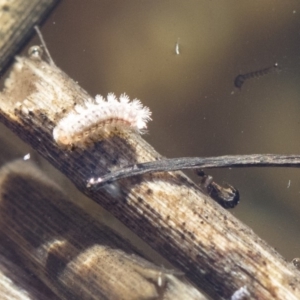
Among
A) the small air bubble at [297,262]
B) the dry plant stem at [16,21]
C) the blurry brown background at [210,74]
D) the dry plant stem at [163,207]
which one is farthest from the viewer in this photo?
the blurry brown background at [210,74]

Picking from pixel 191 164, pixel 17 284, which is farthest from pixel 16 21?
pixel 17 284

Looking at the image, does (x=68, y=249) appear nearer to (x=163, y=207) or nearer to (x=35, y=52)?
(x=163, y=207)

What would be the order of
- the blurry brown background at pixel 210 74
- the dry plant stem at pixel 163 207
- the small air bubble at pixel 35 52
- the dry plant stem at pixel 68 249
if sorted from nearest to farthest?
1. the dry plant stem at pixel 163 207
2. the dry plant stem at pixel 68 249
3. the small air bubble at pixel 35 52
4. the blurry brown background at pixel 210 74

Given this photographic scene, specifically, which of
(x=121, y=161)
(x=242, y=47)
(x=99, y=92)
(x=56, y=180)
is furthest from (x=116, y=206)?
(x=242, y=47)

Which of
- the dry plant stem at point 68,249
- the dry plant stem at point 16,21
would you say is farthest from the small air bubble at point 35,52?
the dry plant stem at point 68,249

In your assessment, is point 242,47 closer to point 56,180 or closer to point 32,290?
point 56,180

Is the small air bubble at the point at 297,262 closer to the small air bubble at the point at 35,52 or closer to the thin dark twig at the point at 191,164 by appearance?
the thin dark twig at the point at 191,164
